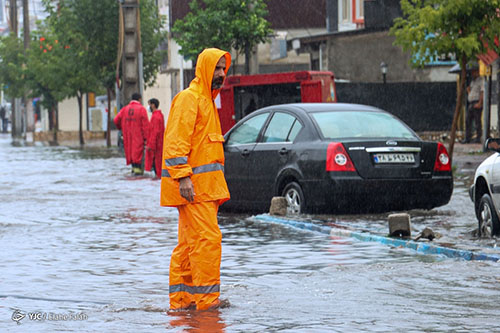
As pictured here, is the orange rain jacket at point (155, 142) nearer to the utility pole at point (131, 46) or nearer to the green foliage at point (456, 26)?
the utility pole at point (131, 46)

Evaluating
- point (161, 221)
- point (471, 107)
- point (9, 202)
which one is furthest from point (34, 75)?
point (161, 221)

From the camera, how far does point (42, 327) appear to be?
7480 mm

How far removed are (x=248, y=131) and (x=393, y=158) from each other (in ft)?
8.17

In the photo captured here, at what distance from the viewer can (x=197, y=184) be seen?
8.02m

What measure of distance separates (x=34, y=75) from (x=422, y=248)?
54.4 m

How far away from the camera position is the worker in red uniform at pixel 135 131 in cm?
2667

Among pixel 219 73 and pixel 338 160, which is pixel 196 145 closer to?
pixel 219 73

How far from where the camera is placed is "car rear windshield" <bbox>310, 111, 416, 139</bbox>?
14.6 meters

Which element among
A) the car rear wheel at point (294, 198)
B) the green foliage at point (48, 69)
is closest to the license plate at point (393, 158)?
the car rear wheel at point (294, 198)

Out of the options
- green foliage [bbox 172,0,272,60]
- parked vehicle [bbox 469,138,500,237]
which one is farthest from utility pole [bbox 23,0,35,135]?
parked vehicle [bbox 469,138,500,237]

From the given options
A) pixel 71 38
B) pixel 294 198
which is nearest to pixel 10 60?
pixel 71 38

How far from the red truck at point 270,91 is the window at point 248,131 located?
15.7 meters

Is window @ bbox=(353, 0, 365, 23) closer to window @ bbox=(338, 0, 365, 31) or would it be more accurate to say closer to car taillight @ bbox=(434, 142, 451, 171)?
window @ bbox=(338, 0, 365, 31)

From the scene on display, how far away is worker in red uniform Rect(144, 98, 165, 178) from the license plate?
1114 centimetres
